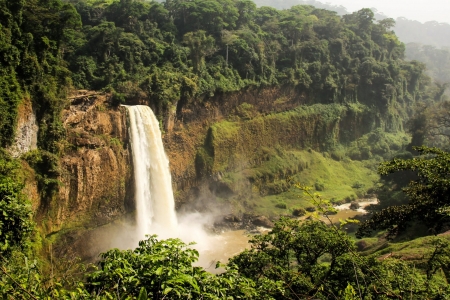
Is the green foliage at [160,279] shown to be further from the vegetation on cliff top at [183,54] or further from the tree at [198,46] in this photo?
the tree at [198,46]

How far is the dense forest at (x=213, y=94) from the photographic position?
5504 millimetres

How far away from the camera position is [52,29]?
19.6m

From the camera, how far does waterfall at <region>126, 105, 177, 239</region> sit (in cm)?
2327

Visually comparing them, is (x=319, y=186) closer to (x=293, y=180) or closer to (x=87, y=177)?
(x=293, y=180)

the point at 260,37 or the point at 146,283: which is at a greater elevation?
the point at 260,37

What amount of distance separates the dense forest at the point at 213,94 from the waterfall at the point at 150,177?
197 centimetres

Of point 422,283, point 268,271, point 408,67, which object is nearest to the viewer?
point 422,283

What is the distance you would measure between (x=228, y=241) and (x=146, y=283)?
2043 cm

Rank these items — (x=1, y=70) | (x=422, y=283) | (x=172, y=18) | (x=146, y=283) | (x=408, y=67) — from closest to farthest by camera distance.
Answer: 1. (x=146, y=283)
2. (x=422, y=283)
3. (x=1, y=70)
4. (x=172, y=18)
5. (x=408, y=67)

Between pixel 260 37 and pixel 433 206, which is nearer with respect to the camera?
pixel 433 206

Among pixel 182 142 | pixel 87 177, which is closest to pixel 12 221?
pixel 87 177

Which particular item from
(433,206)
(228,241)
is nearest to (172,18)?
(228,241)

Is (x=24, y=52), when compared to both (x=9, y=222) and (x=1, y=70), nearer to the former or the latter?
(x=1, y=70)

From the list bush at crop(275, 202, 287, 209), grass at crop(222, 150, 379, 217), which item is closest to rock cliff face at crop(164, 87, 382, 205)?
grass at crop(222, 150, 379, 217)
